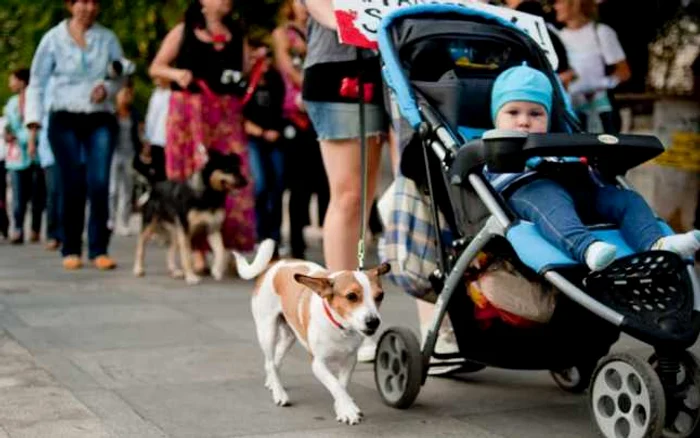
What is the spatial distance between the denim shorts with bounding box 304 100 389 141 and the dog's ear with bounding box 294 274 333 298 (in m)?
1.42

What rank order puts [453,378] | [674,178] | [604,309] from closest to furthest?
[604,309], [453,378], [674,178]

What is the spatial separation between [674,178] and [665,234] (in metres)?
6.36

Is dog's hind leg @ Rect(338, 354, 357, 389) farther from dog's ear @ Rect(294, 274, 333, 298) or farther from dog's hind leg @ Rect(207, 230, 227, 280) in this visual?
dog's hind leg @ Rect(207, 230, 227, 280)

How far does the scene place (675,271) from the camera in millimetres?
3664

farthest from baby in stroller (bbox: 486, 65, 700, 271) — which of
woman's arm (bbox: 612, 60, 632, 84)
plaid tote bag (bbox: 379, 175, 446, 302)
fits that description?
woman's arm (bbox: 612, 60, 632, 84)

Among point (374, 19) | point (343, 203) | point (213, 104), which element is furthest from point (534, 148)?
point (213, 104)

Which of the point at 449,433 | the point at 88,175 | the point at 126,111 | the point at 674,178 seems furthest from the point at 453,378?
the point at 126,111

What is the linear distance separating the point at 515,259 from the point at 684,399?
28.9 inches

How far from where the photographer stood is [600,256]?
140 inches

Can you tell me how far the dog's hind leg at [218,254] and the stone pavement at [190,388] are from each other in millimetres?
1557

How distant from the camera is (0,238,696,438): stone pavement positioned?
4145mm

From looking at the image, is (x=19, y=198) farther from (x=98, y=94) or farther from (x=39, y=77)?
(x=98, y=94)

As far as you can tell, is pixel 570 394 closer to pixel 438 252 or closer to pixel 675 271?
pixel 438 252

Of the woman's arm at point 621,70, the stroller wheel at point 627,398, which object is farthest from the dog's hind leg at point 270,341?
the woman's arm at point 621,70
